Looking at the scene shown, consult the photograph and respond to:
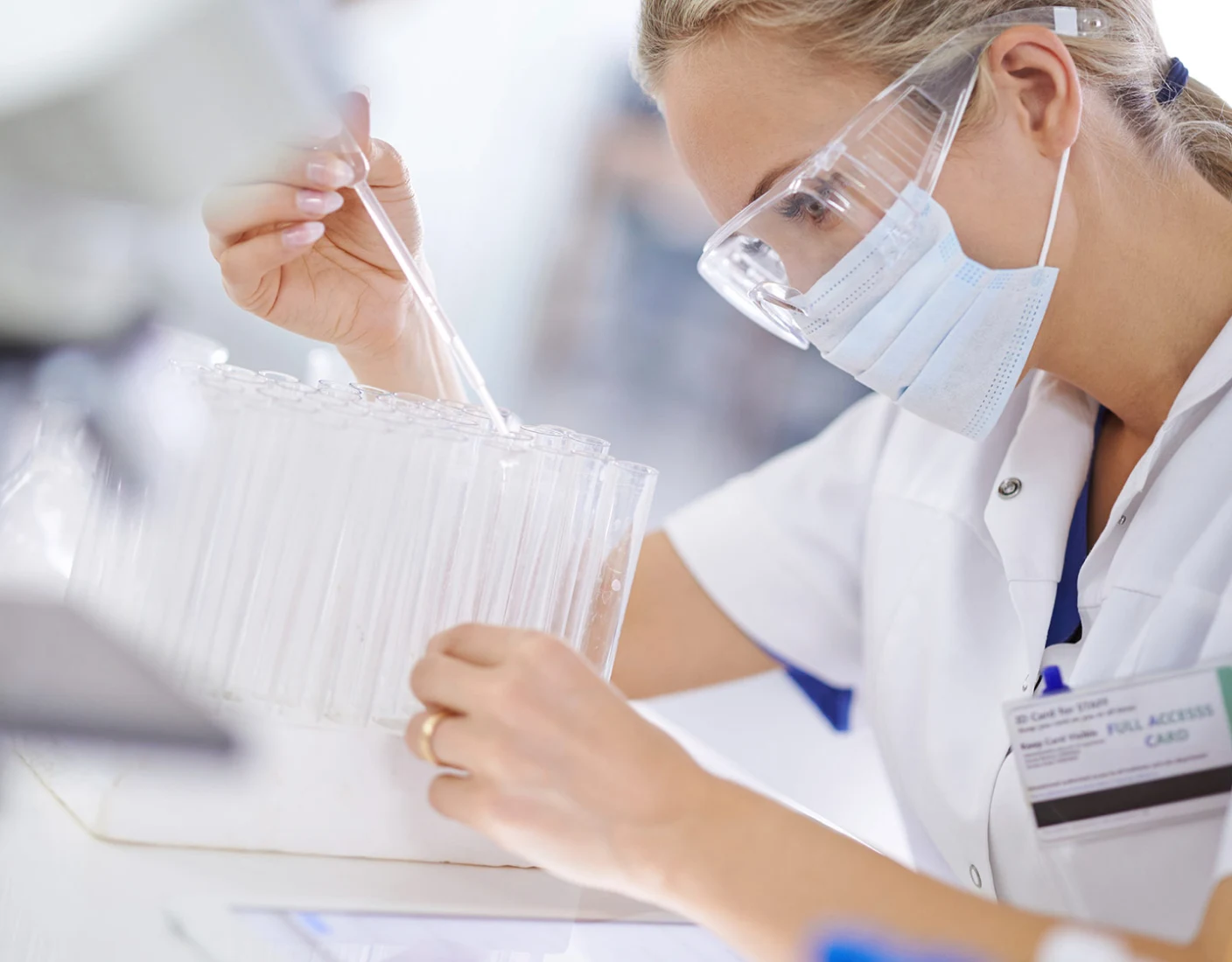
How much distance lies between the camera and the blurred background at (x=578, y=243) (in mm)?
2896

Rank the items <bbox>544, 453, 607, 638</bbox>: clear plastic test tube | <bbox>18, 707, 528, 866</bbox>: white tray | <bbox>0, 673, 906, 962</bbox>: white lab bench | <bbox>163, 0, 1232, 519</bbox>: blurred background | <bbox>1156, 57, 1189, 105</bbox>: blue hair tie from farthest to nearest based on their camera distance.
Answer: <bbox>163, 0, 1232, 519</bbox>: blurred background
<bbox>1156, 57, 1189, 105</bbox>: blue hair tie
<bbox>544, 453, 607, 638</bbox>: clear plastic test tube
<bbox>18, 707, 528, 866</bbox>: white tray
<bbox>0, 673, 906, 962</bbox>: white lab bench

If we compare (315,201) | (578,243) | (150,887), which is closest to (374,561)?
(150,887)

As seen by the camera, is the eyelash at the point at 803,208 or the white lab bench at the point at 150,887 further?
the eyelash at the point at 803,208

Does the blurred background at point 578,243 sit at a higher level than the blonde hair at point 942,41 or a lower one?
higher

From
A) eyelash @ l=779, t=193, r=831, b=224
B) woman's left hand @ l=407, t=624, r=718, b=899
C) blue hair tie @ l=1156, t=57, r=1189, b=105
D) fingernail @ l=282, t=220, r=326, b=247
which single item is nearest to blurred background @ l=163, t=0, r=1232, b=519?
fingernail @ l=282, t=220, r=326, b=247

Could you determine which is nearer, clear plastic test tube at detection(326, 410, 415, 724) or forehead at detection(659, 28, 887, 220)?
clear plastic test tube at detection(326, 410, 415, 724)

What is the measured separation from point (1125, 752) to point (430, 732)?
1.77 ft

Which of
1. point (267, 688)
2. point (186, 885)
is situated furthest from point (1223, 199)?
point (186, 885)

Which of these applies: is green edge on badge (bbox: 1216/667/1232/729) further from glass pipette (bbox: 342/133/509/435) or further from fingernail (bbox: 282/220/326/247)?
fingernail (bbox: 282/220/326/247)

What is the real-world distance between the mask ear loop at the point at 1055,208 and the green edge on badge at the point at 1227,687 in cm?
41

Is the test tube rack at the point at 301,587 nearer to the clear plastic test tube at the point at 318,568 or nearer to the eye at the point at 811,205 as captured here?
the clear plastic test tube at the point at 318,568

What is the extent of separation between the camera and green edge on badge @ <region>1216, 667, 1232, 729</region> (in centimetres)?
81

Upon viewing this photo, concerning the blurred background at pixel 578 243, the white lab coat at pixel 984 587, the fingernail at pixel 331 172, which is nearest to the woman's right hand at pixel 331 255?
the fingernail at pixel 331 172

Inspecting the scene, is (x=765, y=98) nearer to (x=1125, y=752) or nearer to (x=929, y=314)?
(x=929, y=314)
